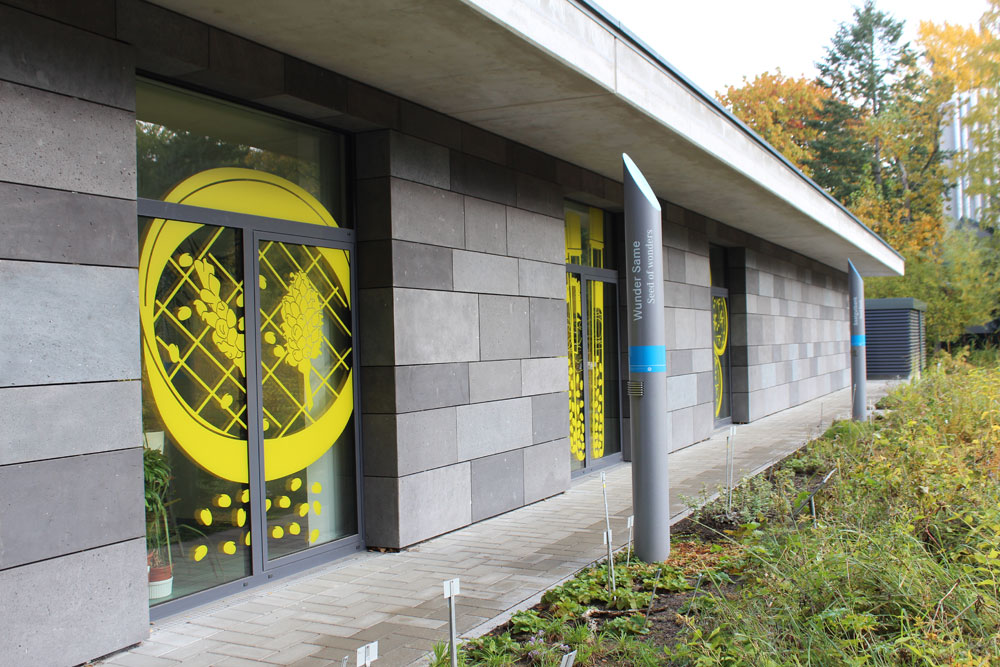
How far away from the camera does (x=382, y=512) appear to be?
6.35 m

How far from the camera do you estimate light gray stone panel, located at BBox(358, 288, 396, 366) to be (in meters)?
6.33

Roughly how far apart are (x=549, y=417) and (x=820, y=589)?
15.1ft

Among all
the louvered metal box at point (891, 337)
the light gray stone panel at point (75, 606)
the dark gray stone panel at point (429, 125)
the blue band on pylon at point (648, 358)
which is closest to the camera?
the light gray stone panel at point (75, 606)

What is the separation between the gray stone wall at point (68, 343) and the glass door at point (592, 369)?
5837 mm

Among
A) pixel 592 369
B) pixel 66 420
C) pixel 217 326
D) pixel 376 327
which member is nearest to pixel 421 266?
pixel 376 327

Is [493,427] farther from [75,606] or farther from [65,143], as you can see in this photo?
[65,143]

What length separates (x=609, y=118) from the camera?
7.24 meters

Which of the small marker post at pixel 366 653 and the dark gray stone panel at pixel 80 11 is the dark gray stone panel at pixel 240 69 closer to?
the dark gray stone panel at pixel 80 11

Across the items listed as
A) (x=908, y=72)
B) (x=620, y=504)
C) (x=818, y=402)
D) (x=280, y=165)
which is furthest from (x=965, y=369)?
(x=908, y=72)

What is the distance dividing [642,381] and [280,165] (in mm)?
2879

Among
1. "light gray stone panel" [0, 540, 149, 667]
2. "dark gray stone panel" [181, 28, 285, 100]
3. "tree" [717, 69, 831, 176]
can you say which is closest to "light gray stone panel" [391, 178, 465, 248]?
"dark gray stone panel" [181, 28, 285, 100]

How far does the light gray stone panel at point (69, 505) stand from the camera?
149 inches

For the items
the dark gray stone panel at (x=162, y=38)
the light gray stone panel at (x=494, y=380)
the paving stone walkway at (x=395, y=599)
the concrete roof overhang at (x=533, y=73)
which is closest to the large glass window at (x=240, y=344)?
the dark gray stone panel at (x=162, y=38)

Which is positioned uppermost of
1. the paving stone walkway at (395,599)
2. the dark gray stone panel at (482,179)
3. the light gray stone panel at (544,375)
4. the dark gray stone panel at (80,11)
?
the dark gray stone panel at (80,11)
